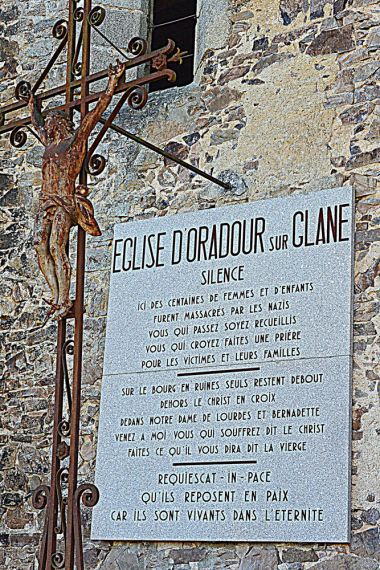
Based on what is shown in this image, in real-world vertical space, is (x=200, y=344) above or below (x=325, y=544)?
above

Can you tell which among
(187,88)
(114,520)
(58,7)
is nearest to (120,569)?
(114,520)

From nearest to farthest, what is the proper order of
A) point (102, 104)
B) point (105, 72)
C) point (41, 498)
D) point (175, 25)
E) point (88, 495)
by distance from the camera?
1. point (88, 495)
2. point (41, 498)
3. point (102, 104)
4. point (105, 72)
5. point (175, 25)

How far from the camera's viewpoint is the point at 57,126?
5293 mm

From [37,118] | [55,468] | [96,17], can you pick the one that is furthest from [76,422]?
[96,17]

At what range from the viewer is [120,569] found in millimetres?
5926

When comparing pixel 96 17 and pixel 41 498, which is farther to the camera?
pixel 96 17

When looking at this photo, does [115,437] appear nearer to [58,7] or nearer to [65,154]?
[65,154]

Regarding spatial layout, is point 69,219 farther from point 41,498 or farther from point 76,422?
point 41,498

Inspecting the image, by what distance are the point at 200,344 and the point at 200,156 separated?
0.99 meters

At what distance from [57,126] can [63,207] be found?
0.38 meters

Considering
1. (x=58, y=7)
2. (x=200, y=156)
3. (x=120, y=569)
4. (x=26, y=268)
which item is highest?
(x=58, y=7)

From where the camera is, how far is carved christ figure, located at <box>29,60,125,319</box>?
5.12 meters

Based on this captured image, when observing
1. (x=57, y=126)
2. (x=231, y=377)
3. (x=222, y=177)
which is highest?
(x=222, y=177)

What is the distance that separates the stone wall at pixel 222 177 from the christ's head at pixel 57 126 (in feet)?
3.66
